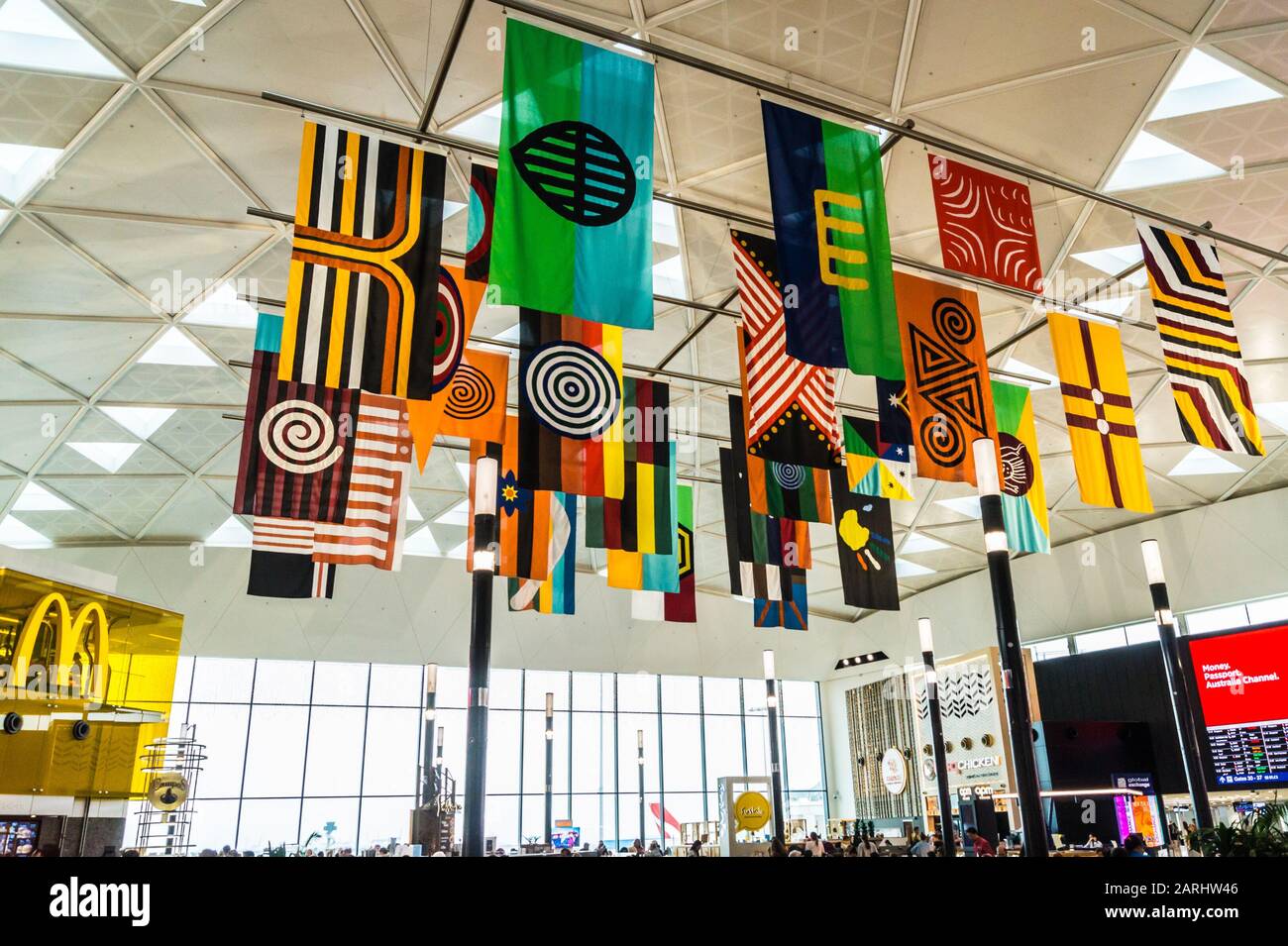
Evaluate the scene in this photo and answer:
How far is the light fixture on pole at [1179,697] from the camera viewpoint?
45.5ft

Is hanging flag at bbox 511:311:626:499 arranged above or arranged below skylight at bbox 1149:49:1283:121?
below

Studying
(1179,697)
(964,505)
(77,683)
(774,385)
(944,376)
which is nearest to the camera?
(774,385)

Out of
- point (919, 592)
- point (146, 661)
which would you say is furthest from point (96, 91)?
point (919, 592)

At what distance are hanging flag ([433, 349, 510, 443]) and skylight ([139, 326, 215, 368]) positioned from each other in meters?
7.23

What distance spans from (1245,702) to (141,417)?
28.8 m

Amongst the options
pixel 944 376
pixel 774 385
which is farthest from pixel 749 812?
pixel 774 385

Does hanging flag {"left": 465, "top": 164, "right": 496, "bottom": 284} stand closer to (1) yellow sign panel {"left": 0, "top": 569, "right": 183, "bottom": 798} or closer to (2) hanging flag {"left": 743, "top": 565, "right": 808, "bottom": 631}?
(1) yellow sign panel {"left": 0, "top": 569, "right": 183, "bottom": 798}

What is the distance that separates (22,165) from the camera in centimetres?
1313

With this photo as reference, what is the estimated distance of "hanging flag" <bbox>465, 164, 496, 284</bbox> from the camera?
11055mm

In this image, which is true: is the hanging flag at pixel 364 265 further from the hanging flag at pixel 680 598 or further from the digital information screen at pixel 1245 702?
the digital information screen at pixel 1245 702

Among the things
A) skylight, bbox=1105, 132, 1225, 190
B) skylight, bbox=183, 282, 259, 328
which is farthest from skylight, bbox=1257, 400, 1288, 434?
skylight, bbox=183, 282, 259, 328

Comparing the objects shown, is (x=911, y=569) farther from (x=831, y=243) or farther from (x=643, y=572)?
(x=831, y=243)

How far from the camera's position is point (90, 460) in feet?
72.2

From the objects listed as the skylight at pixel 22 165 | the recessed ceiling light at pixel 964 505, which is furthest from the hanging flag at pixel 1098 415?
the skylight at pixel 22 165
